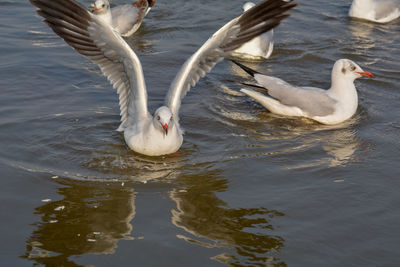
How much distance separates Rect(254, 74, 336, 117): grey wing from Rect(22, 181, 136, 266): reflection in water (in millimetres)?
2951

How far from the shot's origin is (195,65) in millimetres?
6609

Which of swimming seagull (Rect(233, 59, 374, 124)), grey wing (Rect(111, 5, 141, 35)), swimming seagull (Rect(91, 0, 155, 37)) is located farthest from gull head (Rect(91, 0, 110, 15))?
swimming seagull (Rect(233, 59, 374, 124))

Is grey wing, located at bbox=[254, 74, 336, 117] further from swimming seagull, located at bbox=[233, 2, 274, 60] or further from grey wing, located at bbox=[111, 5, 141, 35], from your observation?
grey wing, located at bbox=[111, 5, 141, 35]

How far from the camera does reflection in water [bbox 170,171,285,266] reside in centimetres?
453

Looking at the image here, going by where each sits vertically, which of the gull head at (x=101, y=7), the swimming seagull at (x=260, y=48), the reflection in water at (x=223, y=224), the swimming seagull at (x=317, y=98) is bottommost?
the reflection in water at (x=223, y=224)

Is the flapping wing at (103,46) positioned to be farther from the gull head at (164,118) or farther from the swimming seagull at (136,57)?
the gull head at (164,118)

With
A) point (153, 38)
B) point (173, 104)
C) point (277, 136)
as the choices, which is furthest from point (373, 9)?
point (173, 104)

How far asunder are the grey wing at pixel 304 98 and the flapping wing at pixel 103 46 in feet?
6.70

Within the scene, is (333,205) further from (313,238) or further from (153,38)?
(153,38)

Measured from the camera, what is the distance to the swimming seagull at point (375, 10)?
40.1 ft

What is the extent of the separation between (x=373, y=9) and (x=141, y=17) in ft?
15.1

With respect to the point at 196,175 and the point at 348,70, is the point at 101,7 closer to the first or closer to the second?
the point at 348,70

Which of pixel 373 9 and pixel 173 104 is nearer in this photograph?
pixel 173 104

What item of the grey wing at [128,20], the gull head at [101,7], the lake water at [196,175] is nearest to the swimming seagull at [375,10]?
the lake water at [196,175]
